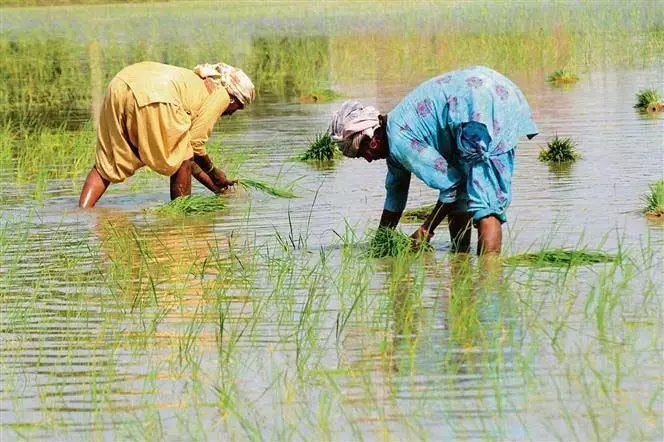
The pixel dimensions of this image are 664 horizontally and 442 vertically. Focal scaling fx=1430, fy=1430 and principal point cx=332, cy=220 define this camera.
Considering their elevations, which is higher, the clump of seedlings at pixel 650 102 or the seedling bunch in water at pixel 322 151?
the clump of seedlings at pixel 650 102

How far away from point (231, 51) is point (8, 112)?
633 cm

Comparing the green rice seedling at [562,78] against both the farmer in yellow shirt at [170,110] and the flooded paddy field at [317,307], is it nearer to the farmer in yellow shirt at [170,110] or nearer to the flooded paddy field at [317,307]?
the flooded paddy field at [317,307]

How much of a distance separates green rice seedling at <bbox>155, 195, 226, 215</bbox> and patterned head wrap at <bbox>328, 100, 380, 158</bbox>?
7.80 feet

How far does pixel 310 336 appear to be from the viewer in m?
5.08

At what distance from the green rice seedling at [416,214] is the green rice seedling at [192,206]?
1.21 meters

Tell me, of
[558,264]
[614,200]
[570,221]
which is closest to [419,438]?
[558,264]

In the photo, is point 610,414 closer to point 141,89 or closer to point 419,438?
point 419,438

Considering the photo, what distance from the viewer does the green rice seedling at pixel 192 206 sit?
8297mm

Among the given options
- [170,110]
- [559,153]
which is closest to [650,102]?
[559,153]

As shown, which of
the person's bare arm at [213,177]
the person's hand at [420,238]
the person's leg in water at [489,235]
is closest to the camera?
the person's leg in water at [489,235]

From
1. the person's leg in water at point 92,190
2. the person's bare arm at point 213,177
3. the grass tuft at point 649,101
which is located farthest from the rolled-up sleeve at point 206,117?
the grass tuft at point 649,101

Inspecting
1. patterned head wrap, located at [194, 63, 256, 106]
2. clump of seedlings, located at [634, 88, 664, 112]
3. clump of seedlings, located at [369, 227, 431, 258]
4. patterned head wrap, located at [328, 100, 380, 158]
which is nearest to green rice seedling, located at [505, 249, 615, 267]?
clump of seedlings, located at [369, 227, 431, 258]

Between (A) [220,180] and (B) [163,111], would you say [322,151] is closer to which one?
(A) [220,180]

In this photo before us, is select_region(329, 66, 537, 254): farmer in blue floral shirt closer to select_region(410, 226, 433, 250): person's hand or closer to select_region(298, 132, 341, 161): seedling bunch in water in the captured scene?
select_region(410, 226, 433, 250): person's hand
